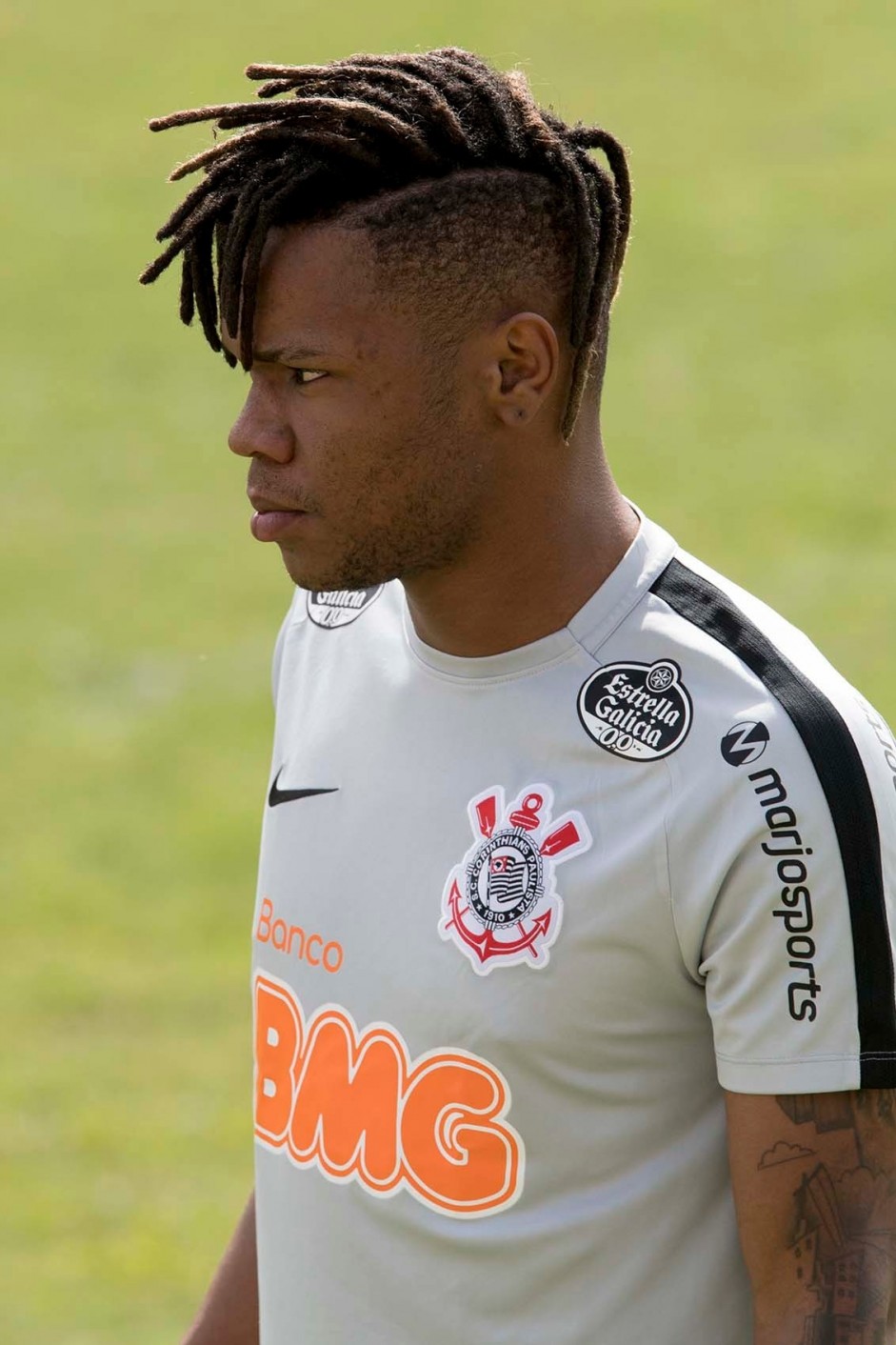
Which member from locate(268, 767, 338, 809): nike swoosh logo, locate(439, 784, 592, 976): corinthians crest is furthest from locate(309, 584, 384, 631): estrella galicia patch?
locate(439, 784, 592, 976): corinthians crest

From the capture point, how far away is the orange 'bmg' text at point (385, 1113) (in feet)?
7.80

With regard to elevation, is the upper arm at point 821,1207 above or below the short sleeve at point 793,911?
below

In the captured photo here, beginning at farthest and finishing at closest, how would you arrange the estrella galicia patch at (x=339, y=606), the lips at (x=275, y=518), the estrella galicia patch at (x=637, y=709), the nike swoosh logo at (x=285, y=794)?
the estrella galicia patch at (x=339, y=606)
the nike swoosh logo at (x=285, y=794)
the lips at (x=275, y=518)
the estrella galicia patch at (x=637, y=709)

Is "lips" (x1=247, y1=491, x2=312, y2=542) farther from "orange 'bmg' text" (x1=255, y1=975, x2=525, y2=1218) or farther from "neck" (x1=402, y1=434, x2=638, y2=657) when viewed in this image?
"orange 'bmg' text" (x1=255, y1=975, x2=525, y2=1218)

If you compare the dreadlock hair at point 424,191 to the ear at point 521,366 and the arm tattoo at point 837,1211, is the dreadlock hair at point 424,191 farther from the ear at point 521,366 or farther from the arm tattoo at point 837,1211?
the arm tattoo at point 837,1211

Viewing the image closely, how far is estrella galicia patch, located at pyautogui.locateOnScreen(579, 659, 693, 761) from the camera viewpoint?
7.70 ft

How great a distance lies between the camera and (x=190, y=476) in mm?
12617

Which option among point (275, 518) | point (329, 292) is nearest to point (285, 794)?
point (275, 518)

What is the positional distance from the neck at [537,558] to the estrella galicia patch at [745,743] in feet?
0.92

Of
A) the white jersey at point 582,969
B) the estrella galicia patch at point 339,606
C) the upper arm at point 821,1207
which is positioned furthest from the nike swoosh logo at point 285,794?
the upper arm at point 821,1207

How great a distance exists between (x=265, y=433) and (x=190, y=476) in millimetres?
10315

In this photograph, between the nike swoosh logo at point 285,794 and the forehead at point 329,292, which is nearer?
the forehead at point 329,292

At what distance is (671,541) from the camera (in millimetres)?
2543

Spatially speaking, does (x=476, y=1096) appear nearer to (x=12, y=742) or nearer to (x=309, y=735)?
(x=309, y=735)
